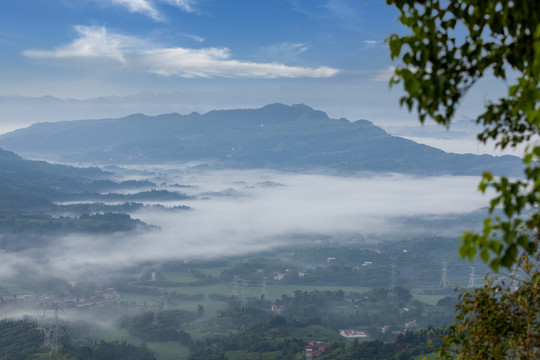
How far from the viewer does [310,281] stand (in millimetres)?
148750

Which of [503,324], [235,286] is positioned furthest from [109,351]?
[503,324]

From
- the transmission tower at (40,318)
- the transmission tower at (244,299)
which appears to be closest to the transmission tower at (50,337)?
the transmission tower at (40,318)

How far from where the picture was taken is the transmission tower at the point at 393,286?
123625 mm

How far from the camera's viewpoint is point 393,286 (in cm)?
13288

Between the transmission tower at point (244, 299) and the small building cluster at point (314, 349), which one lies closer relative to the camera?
the small building cluster at point (314, 349)

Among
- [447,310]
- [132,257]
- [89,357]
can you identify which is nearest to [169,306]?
[89,357]

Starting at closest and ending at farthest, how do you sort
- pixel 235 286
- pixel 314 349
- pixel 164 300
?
pixel 314 349, pixel 164 300, pixel 235 286

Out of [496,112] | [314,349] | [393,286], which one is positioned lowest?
[393,286]

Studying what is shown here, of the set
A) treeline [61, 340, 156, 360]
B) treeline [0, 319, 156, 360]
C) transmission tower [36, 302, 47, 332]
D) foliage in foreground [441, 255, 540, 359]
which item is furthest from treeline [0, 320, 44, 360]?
foliage in foreground [441, 255, 540, 359]

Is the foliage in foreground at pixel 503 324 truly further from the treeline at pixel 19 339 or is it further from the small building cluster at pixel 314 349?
the treeline at pixel 19 339

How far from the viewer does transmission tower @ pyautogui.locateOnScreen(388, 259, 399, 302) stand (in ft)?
406

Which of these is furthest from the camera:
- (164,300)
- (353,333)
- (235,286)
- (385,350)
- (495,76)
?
(235,286)

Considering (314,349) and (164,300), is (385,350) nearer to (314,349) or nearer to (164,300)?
(314,349)

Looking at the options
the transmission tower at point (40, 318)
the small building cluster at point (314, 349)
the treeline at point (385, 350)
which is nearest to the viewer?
the treeline at point (385, 350)
